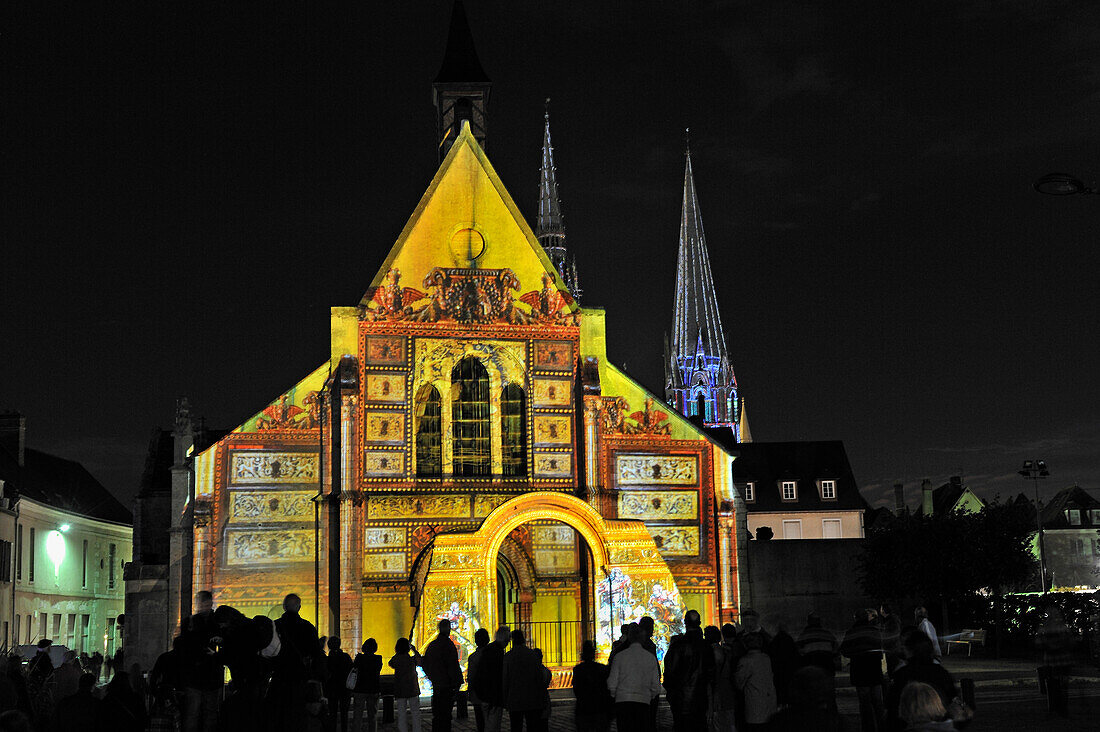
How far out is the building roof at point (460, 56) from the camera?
4528 centimetres

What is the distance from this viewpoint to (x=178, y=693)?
14.4m

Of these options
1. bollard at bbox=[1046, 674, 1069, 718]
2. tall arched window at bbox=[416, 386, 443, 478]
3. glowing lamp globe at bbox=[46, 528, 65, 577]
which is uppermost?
tall arched window at bbox=[416, 386, 443, 478]

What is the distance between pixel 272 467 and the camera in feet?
117

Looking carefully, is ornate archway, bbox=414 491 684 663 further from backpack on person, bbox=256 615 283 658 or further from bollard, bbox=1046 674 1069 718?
backpack on person, bbox=256 615 283 658

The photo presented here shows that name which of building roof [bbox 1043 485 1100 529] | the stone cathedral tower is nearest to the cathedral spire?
the stone cathedral tower

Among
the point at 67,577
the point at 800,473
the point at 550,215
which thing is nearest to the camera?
the point at 67,577

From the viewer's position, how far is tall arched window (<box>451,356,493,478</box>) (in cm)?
3684

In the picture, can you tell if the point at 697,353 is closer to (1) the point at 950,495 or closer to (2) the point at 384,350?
(1) the point at 950,495

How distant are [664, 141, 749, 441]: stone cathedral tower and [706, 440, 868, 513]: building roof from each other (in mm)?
52780

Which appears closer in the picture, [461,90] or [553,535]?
[553,535]

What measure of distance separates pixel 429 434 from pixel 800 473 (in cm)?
4617

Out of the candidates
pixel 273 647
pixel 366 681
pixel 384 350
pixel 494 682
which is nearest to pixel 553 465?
pixel 384 350

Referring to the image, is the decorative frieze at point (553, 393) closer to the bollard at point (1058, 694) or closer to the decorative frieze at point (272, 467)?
the decorative frieze at point (272, 467)

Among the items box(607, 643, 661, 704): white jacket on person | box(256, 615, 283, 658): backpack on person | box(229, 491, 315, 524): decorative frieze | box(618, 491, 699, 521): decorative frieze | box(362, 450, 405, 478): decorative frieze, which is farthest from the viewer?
box(618, 491, 699, 521): decorative frieze
